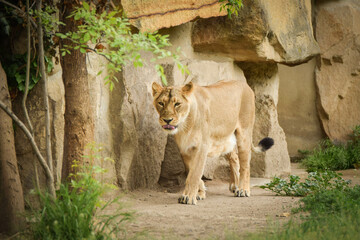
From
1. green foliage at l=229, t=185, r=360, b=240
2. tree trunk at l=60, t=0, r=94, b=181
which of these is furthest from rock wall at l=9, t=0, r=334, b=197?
green foliage at l=229, t=185, r=360, b=240

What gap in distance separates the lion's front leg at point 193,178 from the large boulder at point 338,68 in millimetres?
5957

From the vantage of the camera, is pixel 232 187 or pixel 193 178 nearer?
pixel 193 178

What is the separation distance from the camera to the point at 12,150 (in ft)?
14.2

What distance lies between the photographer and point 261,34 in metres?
7.84

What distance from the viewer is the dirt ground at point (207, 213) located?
4.25 metres

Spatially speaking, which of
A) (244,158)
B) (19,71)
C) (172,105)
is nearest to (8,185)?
(19,71)

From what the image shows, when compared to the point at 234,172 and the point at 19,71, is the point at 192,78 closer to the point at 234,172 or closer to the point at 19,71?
the point at 234,172

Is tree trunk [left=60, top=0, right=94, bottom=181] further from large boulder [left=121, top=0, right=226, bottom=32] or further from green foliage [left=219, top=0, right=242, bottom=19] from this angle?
green foliage [left=219, top=0, right=242, bottom=19]

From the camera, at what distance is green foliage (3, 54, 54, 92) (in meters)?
5.15

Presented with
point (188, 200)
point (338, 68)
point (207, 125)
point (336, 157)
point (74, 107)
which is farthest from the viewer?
point (338, 68)

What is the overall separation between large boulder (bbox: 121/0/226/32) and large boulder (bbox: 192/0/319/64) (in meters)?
0.59

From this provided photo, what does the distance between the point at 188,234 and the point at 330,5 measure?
28.5 feet

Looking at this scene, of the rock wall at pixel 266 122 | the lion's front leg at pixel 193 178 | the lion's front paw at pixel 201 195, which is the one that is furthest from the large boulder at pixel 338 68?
the lion's front leg at pixel 193 178

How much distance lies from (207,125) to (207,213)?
59.8 inches
